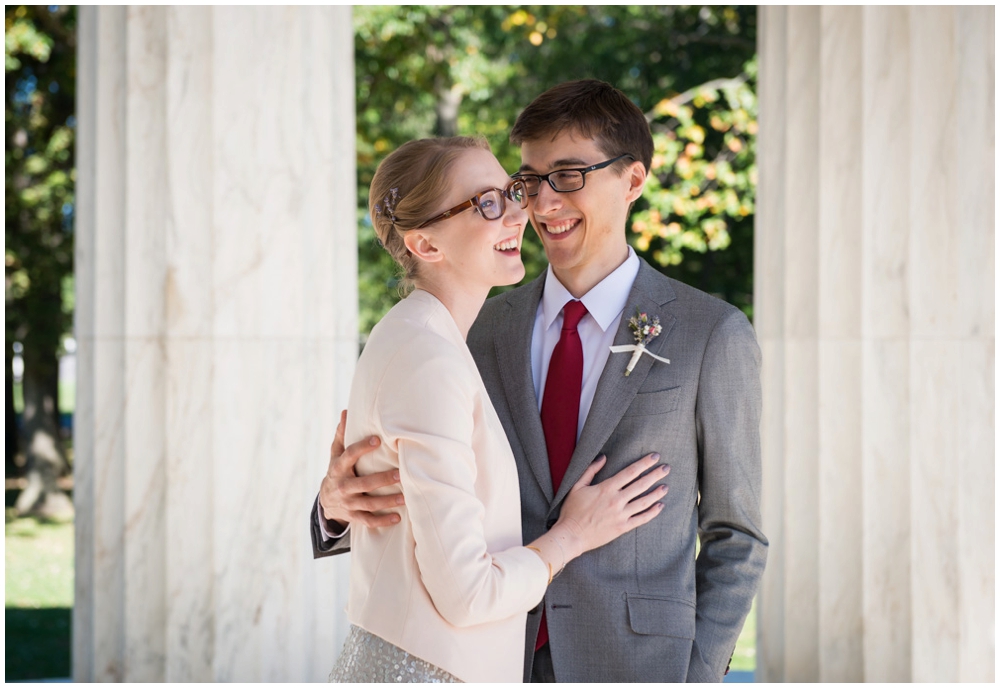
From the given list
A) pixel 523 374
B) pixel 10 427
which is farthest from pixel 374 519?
pixel 10 427

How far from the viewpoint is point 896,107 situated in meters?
5.28

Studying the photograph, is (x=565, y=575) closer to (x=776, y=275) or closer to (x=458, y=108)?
(x=776, y=275)

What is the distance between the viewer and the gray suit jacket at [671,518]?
8.20 ft

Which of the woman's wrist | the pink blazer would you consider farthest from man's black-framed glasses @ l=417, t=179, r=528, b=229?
the woman's wrist

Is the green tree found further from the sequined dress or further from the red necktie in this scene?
the sequined dress

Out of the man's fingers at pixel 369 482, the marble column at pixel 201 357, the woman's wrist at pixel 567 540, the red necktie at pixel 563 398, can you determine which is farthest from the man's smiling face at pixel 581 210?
the marble column at pixel 201 357

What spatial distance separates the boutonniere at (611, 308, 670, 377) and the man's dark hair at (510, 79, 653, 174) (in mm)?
501

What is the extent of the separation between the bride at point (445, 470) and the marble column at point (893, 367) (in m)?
3.30

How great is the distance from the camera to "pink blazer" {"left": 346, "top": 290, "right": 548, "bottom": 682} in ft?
6.28

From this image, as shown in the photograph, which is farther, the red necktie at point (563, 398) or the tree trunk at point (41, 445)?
the tree trunk at point (41, 445)

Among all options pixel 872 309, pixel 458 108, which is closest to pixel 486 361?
pixel 872 309

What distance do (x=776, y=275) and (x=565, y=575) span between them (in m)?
3.70

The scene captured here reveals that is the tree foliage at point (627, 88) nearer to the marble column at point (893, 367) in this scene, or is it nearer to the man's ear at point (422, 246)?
the marble column at point (893, 367)

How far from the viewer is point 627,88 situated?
13539 millimetres
